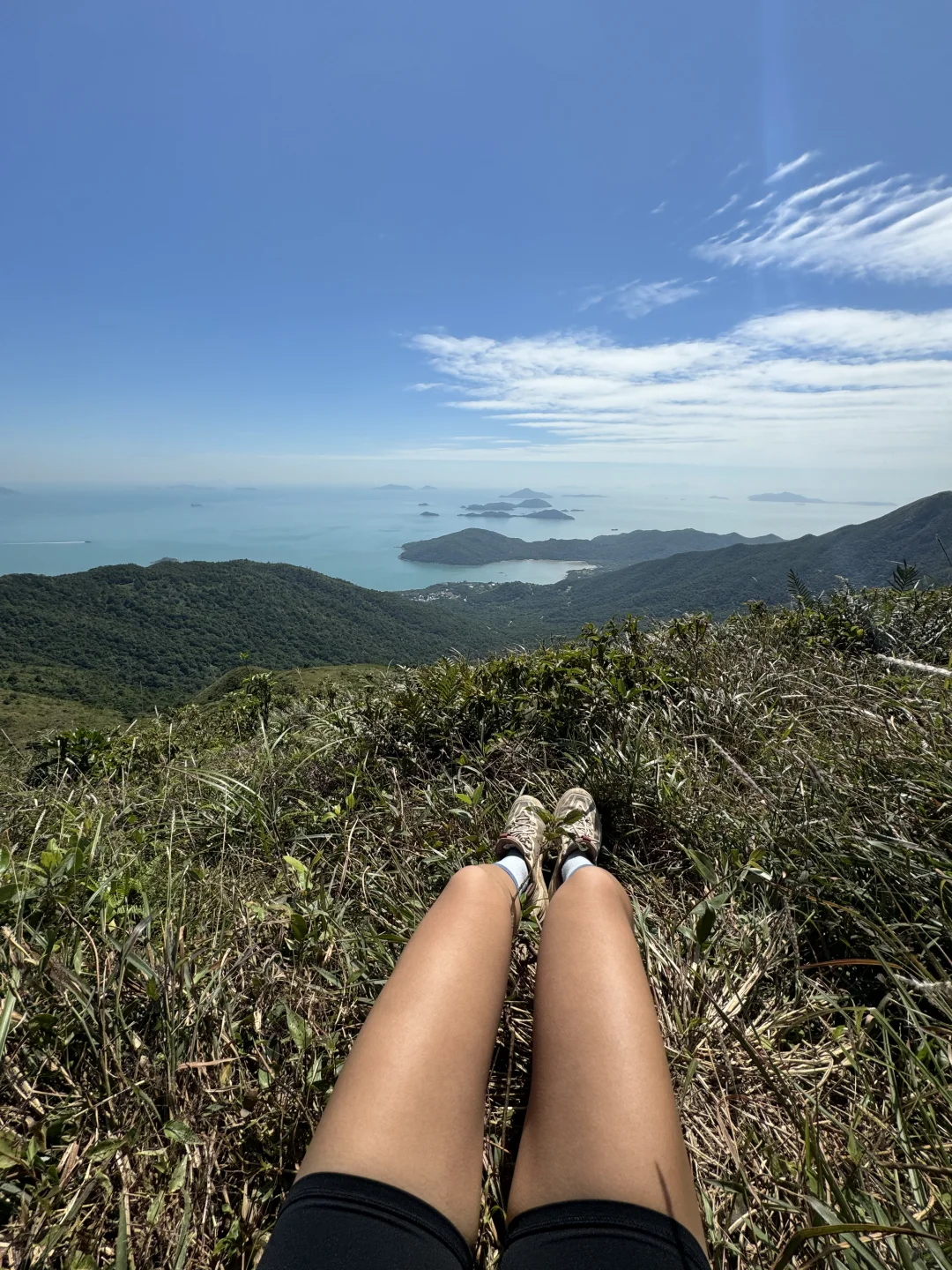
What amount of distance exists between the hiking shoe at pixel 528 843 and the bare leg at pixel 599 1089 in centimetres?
58

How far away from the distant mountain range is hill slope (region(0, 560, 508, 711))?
0.23 meters

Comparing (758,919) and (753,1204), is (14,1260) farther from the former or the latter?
(758,919)

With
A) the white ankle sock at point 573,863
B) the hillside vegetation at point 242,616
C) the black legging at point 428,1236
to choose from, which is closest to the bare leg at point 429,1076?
the black legging at point 428,1236

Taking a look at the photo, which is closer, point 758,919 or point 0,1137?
→ point 0,1137

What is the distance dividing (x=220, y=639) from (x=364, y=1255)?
95.7m

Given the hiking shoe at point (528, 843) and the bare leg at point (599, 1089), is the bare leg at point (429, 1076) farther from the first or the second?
the hiking shoe at point (528, 843)

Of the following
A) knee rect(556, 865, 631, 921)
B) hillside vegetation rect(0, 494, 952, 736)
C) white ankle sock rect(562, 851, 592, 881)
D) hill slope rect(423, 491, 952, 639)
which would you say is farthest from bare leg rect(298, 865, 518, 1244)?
hill slope rect(423, 491, 952, 639)

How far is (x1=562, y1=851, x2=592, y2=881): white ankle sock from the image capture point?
7.69 ft

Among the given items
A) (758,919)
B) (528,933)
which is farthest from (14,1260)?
(758,919)

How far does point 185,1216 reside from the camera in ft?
3.93

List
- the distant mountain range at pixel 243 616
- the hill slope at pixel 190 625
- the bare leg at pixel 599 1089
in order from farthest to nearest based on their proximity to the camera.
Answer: the hill slope at pixel 190 625
the distant mountain range at pixel 243 616
the bare leg at pixel 599 1089

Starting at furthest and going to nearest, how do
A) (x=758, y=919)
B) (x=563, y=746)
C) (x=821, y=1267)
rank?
1. (x=563, y=746)
2. (x=758, y=919)
3. (x=821, y=1267)

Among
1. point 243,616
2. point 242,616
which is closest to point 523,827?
point 243,616

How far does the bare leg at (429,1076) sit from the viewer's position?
4.02 feet
